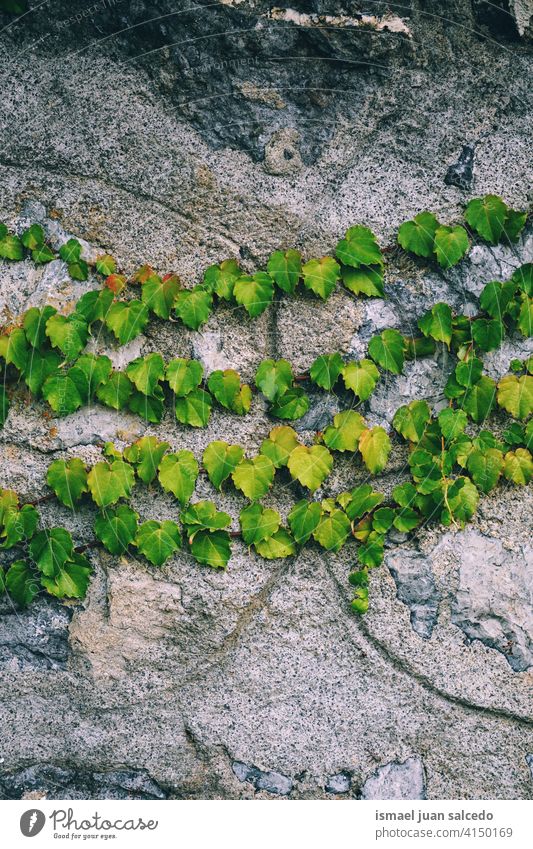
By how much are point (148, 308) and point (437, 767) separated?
45.0 inches

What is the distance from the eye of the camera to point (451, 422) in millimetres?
1456

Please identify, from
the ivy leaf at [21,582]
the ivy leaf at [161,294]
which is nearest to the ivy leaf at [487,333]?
the ivy leaf at [161,294]

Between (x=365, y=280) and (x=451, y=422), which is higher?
(x=365, y=280)

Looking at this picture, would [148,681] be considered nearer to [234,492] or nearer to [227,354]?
[234,492]

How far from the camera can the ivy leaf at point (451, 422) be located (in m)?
1.45

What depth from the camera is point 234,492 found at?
147 cm

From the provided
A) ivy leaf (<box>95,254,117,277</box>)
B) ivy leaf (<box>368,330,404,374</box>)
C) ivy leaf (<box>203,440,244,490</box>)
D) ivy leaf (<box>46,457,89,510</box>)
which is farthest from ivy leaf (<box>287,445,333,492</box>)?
ivy leaf (<box>95,254,117,277</box>)

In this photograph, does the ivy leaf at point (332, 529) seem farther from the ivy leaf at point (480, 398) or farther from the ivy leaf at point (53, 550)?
the ivy leaf at point (53, 550)

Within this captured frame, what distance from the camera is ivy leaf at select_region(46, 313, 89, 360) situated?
1434 mm

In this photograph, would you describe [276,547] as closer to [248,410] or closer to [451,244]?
[248,410]

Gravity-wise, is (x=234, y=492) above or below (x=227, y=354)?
below

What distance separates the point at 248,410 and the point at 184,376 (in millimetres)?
154

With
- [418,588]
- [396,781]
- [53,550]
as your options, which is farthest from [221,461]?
[396,781]

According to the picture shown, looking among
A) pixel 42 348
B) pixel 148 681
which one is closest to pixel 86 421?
pixel 42 348
